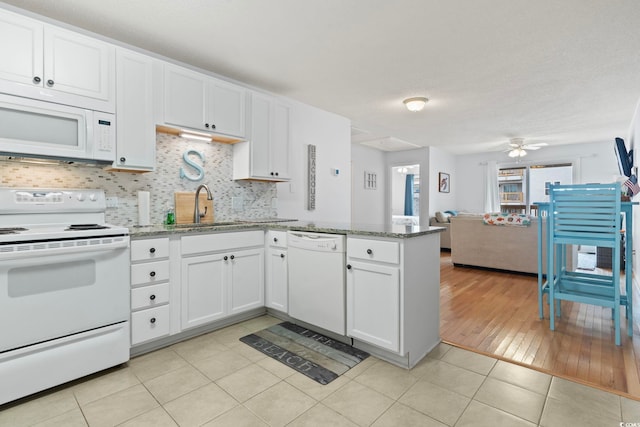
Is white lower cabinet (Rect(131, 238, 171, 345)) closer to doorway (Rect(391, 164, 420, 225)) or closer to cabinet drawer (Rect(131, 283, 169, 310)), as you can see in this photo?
cabinet drawer (Rect(131, 283, 169, 310))

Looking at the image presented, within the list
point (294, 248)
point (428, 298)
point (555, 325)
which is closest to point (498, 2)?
point (428, 298)

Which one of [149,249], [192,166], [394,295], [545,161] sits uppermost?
[545,161]

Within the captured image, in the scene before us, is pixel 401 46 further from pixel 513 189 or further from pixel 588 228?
pixel 513 189

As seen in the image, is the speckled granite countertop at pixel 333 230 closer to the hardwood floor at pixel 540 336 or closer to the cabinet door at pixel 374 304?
the cabinet door at pixel 374 304

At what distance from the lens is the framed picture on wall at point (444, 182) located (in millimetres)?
7957

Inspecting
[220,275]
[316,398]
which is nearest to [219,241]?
[220,275]

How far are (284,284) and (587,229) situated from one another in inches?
102

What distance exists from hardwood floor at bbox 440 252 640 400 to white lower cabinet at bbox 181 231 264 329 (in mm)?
1675

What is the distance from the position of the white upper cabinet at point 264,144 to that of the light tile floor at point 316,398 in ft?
6.05

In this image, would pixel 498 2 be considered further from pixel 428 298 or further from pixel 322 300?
pixel 322 300

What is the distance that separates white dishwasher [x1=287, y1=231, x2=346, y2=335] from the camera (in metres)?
2.38

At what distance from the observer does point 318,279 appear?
2514 mm

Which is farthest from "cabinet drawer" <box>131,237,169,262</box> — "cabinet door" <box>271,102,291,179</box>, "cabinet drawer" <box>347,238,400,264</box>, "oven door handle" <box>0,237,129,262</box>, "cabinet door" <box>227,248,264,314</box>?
"cabinet door" <box>271,102,291,179</box>

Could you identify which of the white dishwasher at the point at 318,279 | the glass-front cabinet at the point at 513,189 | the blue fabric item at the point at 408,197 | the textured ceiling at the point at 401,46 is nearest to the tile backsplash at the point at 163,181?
the textured ceiling at the point at 401,46
